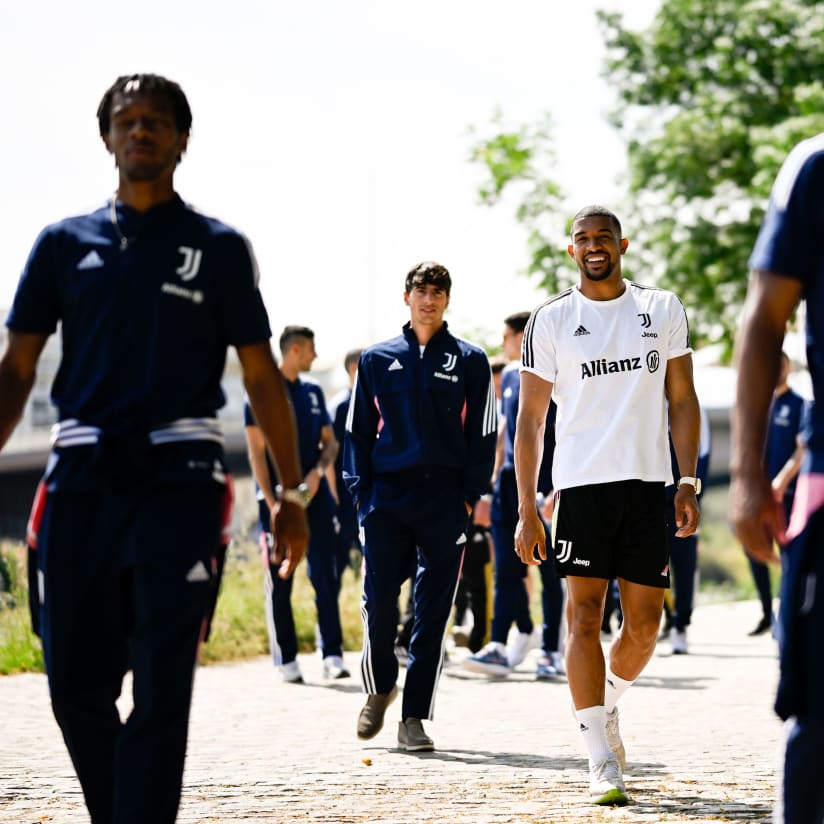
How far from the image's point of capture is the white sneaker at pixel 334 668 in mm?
12070

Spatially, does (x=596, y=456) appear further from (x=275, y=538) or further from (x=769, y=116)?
(x=769, y=116)

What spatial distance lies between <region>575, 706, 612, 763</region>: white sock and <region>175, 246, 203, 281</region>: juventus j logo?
9.60ft

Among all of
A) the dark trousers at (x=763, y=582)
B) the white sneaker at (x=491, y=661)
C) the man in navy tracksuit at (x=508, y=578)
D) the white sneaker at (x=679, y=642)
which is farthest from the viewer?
the dark trousers at (x=763, y=582)

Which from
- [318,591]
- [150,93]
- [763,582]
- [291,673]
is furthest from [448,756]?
[763,582]

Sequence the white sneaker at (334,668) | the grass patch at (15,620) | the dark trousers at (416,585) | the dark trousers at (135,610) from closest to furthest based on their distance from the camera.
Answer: the dark trousers at (135,610)
the dark trousers at (416,585)
the white sneaker at (334,668)
the grass patch at (15,620)

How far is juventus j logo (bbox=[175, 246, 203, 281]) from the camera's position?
14.5ft

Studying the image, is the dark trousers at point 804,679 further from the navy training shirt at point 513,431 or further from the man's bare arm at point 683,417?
the navy training shirt at point 513,431

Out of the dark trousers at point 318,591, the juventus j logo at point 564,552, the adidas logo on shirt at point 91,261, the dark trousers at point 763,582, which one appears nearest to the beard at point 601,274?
the juventus j logo at point 564,552

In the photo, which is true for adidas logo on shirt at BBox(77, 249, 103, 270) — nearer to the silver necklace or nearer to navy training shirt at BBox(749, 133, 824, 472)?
the silver necklace

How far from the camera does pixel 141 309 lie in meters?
4.39

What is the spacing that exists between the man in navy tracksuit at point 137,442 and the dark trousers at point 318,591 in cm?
733

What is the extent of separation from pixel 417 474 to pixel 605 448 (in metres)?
1.80

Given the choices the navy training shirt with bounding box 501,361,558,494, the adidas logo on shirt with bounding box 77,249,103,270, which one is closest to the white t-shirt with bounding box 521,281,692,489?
the adidas logo on shirt with bounding box 77,249,103,270

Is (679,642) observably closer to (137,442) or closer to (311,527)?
(311,527)
